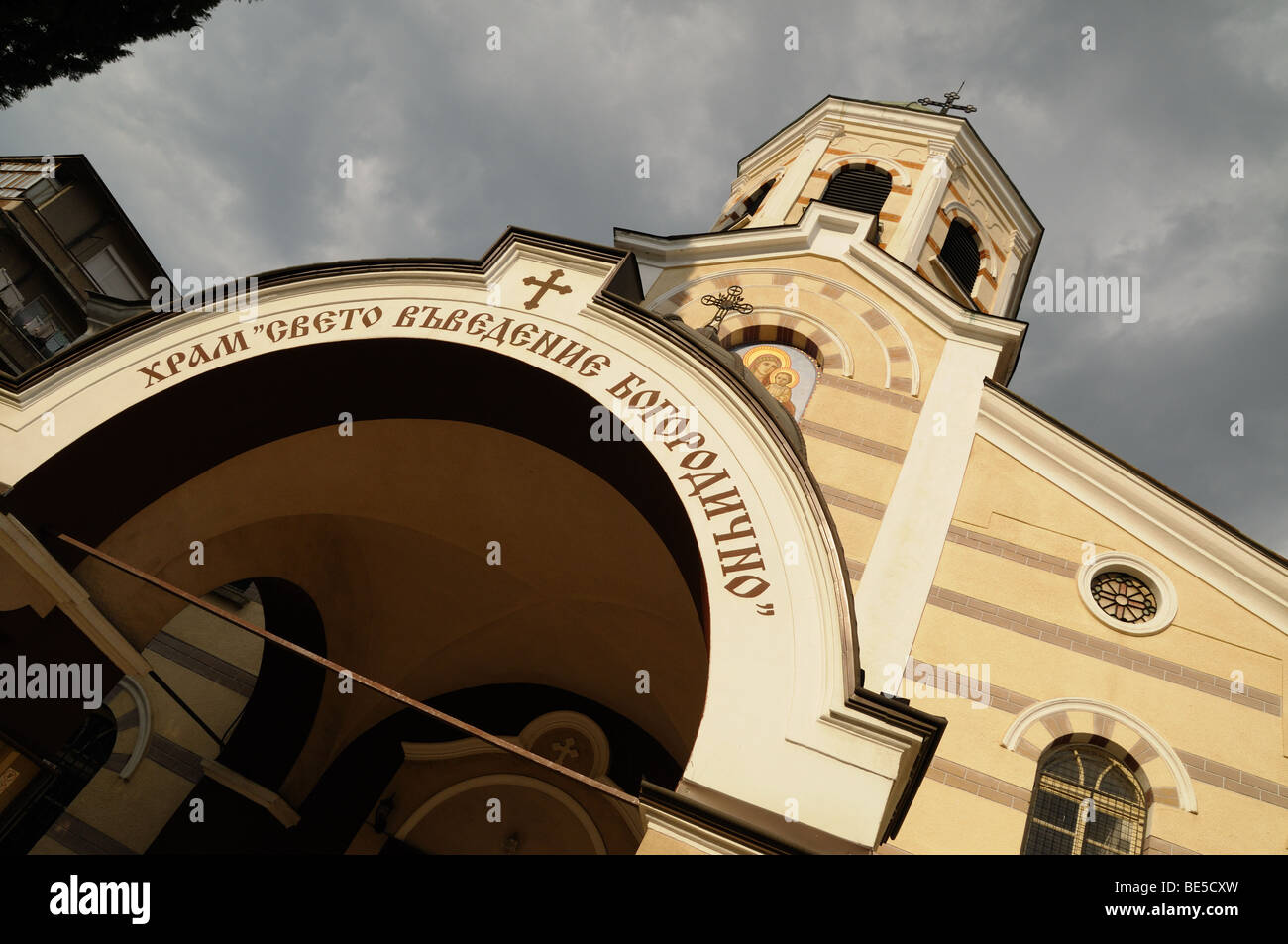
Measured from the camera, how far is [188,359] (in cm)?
851

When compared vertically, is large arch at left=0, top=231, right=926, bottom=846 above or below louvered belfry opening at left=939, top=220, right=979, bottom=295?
below

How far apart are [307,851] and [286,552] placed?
11.2 ft

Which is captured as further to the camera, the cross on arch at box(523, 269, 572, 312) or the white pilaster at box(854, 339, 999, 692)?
the white pilaster at box(854, 339, 999, 692)

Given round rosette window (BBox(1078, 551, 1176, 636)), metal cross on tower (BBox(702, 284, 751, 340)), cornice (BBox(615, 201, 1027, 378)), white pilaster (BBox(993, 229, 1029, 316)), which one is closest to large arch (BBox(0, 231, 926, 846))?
metal cross on tower (BBox(702, 284, 751, 340))

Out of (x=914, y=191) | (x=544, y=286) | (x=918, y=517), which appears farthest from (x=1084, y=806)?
(x=914, y=191)

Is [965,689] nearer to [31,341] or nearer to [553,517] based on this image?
[553,517]

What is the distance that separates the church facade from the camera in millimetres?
6809

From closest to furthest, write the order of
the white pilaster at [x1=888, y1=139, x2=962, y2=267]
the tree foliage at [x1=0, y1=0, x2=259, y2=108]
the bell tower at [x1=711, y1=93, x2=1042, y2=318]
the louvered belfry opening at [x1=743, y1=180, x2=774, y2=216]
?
1. the tree foliage at [x1=0, y1=0, x2=259, y2=108]
2. the white pilaster at [x1=888, y1=139, x2=962, y2=267]
3. the bell tower at [x1=711, y1=93, x2=1042, y2=318]
4. the louvered belfry opening at [x1=743, y1=180, x2=774, y2=216]

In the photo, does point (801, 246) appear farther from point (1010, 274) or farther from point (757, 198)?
point (1010, 274)

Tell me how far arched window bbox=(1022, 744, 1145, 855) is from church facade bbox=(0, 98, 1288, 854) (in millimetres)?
38

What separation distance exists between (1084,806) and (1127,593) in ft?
7.61

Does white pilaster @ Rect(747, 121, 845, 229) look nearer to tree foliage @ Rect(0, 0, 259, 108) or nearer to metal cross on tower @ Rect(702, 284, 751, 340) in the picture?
metal cross on tower @ Rect(702, 284, 751, 340)

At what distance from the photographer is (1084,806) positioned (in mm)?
8414
